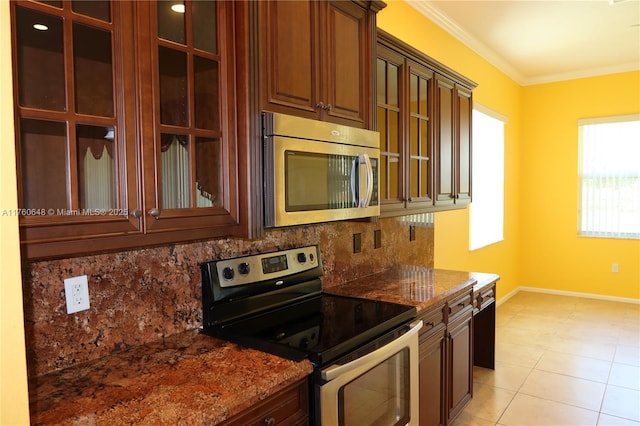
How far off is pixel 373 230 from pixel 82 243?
2.00 meters

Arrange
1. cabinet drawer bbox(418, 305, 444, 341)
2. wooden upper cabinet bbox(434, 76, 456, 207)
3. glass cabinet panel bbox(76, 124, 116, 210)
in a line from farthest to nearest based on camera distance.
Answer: wooden upper cabinet bbox(434, 76, 456, 207) < cabinet drawer bbox(418, 305, 444, 341) < glass cabinet panel bbox(76, 124, 116, 210)

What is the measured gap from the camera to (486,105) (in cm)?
495

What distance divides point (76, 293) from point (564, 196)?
20.3 feet

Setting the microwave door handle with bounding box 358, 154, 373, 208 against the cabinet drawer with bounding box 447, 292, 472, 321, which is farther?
the cabinet drawer with bounding box 447, 292, 472, 321

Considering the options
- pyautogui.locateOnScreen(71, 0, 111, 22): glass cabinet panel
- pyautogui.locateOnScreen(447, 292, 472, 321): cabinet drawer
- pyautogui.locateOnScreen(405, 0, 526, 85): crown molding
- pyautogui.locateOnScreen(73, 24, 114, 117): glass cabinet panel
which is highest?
pyautogui.locateOnScreen(405, 0, 526, 85): crown molding

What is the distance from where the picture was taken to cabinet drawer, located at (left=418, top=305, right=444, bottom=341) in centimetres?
215

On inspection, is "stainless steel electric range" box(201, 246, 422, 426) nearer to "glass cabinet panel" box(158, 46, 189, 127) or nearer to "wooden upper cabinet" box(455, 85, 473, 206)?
"glass cabinet panel" box(158, 46, 189, 127)

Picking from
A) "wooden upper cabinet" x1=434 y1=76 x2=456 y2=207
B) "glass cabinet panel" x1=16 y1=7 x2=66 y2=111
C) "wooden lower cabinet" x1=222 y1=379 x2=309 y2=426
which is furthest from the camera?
"wooden upper cabinet" x1=434 y1=76 x2=456 y2=207

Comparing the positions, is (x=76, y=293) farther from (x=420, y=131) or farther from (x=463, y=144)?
(x=463, y=144)

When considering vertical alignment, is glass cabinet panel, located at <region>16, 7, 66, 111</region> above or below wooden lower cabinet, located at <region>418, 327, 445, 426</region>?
above

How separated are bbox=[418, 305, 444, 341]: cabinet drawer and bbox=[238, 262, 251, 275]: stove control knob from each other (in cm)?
87

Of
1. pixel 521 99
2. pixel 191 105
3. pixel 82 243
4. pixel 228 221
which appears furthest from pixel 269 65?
pixel 521 99

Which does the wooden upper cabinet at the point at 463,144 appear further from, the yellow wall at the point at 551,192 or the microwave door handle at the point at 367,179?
the yellow wall at the point at 551,192

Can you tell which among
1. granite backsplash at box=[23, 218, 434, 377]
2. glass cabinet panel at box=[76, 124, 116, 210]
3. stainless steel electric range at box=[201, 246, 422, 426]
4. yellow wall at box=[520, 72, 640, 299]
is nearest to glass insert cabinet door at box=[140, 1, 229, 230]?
glass cabinet panel at box=[76, 124, 116, 210]
